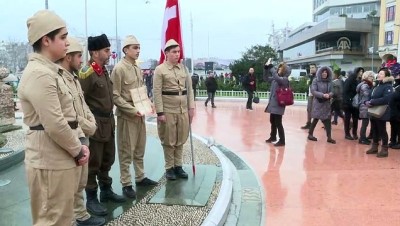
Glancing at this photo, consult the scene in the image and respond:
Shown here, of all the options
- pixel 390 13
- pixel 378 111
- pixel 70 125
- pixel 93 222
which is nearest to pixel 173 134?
pixel 93 222

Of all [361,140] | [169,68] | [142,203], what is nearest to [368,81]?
[361,140]

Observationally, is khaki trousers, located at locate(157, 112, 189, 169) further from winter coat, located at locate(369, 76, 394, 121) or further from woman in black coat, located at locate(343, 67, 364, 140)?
woman in black coat, located at locate(343, 67, 364, 140)

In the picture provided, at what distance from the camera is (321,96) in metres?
7.55

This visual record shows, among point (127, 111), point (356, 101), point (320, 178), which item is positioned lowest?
point (320, 178)

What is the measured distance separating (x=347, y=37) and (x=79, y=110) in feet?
179

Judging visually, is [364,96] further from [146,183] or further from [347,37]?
[347,37]

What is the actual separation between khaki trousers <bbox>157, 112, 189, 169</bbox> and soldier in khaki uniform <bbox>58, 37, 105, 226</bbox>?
1526 mm

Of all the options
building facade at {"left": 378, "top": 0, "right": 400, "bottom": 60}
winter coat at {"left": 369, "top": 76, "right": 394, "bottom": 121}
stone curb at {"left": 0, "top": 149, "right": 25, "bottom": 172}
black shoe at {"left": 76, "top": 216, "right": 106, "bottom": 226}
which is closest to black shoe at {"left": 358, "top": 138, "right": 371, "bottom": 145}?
winter coat at {"left": 369, "top": 76, "right": 394, "bottom": 121}

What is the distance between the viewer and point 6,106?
27.2 feet

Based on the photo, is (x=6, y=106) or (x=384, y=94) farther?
(x=6, y=106)

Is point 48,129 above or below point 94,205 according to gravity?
above

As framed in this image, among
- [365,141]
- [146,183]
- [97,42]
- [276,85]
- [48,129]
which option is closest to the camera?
[48,129]

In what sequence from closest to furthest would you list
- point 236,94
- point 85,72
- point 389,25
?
1. point 85,72
2. point 236,94
3. point 389,25

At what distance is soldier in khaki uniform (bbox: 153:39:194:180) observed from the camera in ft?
15.3
